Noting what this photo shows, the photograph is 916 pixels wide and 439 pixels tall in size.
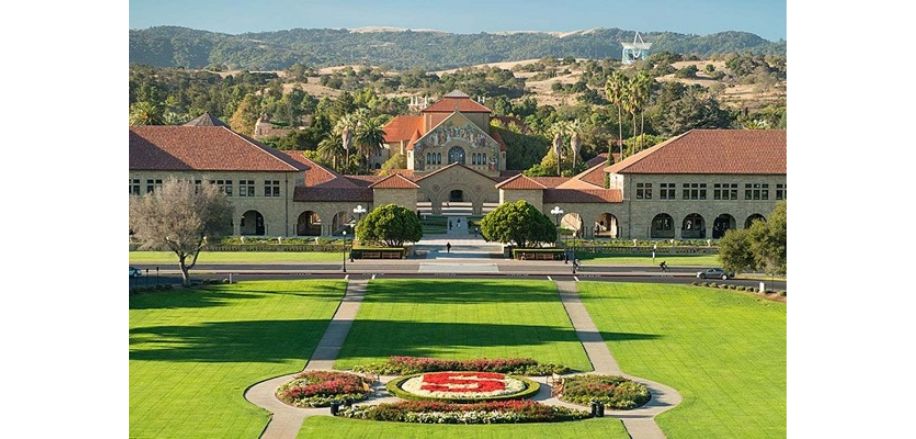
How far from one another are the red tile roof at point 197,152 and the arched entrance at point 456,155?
3756 centimetres

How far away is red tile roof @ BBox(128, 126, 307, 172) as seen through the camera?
106 meters

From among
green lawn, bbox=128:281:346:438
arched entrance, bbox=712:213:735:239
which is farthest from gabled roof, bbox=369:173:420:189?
green lawn, bbox=128:281:346:438

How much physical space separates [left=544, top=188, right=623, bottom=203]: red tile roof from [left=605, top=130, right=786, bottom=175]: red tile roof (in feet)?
6.71

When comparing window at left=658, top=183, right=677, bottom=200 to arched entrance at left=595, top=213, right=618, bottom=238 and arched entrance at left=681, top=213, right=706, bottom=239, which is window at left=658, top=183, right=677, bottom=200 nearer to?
arched entrance at left=681, top=213, right=706, bottom=239

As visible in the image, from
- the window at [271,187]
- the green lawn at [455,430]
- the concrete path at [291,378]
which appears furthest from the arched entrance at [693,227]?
the green lawn at [455,430]

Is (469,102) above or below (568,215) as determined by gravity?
above

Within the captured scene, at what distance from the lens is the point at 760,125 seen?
164000 millimetres

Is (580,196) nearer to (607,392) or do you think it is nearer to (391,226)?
(391,226)

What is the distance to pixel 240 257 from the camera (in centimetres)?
9362

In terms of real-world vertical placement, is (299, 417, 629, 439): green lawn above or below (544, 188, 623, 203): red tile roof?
below
